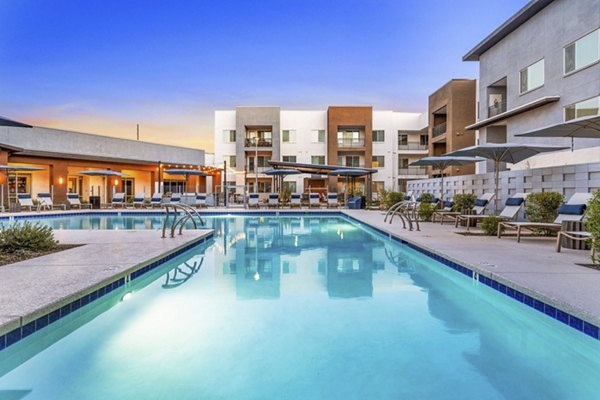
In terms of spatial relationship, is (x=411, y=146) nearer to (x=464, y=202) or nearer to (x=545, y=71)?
(x=545, y=71)

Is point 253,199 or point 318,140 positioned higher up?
point 318,140

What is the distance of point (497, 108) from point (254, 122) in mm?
19330

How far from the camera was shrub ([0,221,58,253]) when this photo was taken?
5770 mm

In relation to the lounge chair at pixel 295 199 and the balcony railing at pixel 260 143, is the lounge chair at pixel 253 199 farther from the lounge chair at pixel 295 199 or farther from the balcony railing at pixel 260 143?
the balcony railing at pixel 260 143

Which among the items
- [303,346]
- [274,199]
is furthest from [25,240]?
[274,199]

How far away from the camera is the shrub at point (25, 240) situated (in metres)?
5.77

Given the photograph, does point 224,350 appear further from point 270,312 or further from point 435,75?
point 435,75

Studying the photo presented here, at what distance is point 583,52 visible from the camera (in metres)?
13.3

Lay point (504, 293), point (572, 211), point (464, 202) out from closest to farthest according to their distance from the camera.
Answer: point (504, 293), point (572, 211), point (464, 202)

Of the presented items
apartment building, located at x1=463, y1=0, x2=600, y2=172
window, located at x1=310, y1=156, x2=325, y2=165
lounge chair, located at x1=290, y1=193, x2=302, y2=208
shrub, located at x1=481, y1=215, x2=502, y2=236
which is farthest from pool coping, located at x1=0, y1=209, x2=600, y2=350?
window, located at x1=310, y1=156, x2=325, y2=165

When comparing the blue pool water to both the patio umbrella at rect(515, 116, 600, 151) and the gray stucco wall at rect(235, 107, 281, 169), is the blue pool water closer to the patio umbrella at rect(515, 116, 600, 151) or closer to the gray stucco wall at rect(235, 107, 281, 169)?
the patio umbrella at rect(515, 116, 600, 151)

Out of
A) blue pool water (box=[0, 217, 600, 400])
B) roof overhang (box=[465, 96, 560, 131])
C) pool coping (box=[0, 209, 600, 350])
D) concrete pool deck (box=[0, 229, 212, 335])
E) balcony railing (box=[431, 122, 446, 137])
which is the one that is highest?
balcony railing (box=[431, 122, 446, 137])

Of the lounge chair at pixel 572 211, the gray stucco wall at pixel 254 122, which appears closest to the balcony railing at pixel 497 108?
the lounge chair at pixel 572 211

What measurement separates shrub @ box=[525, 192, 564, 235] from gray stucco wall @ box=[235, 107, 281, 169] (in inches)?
1010
